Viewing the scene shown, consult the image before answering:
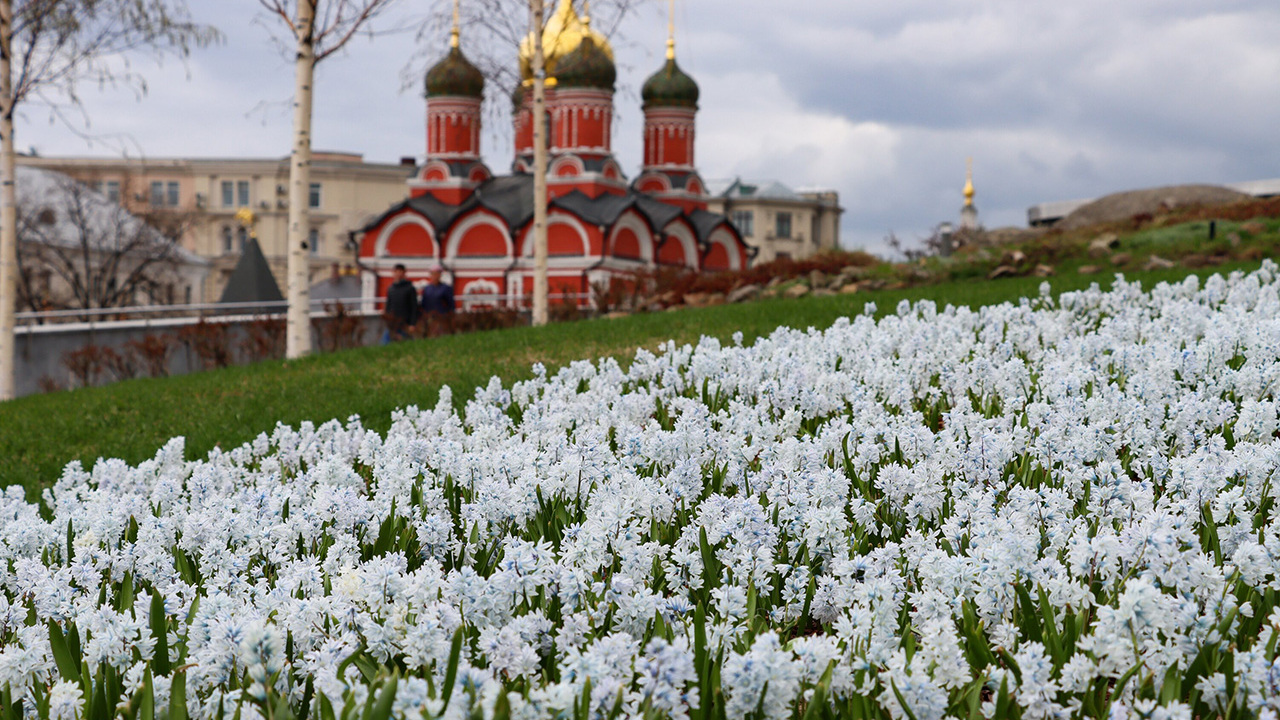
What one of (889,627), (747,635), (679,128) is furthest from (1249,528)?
(679,128)

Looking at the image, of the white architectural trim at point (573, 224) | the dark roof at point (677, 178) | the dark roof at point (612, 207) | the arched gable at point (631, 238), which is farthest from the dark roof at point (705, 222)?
the white architectural trim at point (573, 224)

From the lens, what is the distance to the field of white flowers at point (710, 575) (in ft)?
6.83

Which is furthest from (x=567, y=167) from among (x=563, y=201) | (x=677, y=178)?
(x=677, y=178)

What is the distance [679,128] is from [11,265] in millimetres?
31371

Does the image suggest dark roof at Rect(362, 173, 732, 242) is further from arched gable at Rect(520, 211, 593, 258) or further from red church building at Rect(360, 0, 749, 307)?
arched gable at Rect(520, 211, 593, 258)

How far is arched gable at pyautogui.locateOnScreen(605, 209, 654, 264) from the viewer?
36719 mm

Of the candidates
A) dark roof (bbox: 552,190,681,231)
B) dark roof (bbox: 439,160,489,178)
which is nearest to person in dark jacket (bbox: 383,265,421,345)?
dark roof (bbox: 552,190,681,231)

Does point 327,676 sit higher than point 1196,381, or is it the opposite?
point 1196,381

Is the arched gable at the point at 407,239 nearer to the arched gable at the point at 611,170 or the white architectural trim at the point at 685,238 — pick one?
the arched gable at the point at 611,170

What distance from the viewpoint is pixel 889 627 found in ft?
7.43

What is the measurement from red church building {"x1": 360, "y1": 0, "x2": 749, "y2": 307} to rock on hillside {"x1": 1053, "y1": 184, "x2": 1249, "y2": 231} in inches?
562

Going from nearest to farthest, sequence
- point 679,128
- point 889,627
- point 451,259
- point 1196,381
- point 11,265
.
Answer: point 889,627
point 1196,381
point 11,265
point 451,259
point 679,128

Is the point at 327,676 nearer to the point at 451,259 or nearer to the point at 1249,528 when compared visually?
the point at 1249,528

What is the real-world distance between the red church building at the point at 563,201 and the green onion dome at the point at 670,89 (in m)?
0.04
